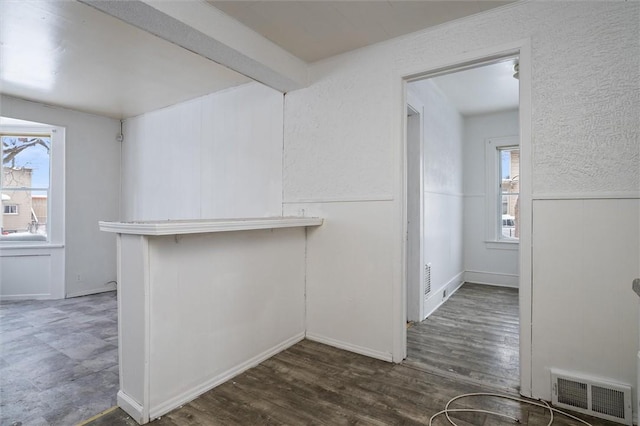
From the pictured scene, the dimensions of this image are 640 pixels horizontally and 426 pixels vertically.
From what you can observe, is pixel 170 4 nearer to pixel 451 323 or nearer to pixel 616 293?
pixel 616 293

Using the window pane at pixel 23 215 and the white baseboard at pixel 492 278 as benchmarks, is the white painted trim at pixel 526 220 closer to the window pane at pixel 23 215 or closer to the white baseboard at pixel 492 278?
the white baseboard at pixel 492 278

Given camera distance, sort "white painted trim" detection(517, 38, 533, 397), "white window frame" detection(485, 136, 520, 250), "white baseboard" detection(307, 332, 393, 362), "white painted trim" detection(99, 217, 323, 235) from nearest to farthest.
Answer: "white painted trim" detection(99, 217, 323, 235), "white painted trim" detection(517, 38, 533, 397), "white baseboard" detection(307, 332, 393, 362), "white window frame" detection(485, 136, 520, 250)

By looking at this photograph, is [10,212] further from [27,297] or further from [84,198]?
[27,297]

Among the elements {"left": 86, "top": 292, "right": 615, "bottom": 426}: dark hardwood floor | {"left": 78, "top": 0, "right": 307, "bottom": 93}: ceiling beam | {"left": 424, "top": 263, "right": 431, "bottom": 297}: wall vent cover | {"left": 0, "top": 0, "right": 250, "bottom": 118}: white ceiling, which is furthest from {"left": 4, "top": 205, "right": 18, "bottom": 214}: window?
{"left": 424, "top": 263, "right": 431, "bottom": 297}: wall vent cover

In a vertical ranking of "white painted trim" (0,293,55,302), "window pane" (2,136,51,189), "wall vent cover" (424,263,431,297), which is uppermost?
"window pane" (2,136,51,189)

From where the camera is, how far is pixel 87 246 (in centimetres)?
491

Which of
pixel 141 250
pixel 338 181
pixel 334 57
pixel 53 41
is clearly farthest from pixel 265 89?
pixel 141 250

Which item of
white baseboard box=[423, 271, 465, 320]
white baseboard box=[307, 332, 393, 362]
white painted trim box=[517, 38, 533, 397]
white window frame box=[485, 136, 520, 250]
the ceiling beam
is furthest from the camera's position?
white window frame box=[485, 136, 520, 250]

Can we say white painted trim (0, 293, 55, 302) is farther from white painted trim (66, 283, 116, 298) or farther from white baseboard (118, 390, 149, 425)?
white baseboard (118, 390, 149, 425)

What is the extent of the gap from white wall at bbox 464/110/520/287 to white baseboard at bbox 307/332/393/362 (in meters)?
3.50

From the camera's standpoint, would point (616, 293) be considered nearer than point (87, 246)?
Yes

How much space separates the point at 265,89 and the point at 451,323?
3.22 meters

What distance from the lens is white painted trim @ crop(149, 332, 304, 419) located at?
1.93 m

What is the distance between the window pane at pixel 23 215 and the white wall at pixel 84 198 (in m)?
0.30
